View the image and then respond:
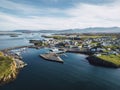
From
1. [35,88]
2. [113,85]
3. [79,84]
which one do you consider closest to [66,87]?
[79,84]

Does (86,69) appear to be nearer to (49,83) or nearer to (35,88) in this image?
(49,83)

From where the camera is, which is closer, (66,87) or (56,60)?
(66,87)

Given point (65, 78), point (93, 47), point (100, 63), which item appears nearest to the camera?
point (65, 78)

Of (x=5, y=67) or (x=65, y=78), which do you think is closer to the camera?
(x=65, y=78)

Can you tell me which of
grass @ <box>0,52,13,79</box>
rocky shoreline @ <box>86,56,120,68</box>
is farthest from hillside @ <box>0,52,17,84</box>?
rocky shoreline @ <box>86,56,120,68</box>

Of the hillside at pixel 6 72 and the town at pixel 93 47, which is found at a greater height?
the hillside at pixel 6 72

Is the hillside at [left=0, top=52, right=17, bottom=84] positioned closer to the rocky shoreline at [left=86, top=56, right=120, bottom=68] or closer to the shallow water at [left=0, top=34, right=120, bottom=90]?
the shallow water at [left=0, top=34, right=120, bottom=90]

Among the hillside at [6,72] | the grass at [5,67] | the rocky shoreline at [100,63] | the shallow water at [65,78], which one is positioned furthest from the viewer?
the rocky shoreline at [100,63]

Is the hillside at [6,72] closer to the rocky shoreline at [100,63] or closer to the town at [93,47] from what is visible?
the rocky shoreline at [100,63]

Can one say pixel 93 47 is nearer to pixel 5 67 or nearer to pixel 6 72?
pixel 5 67

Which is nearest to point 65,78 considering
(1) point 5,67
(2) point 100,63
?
(1) point 5,67

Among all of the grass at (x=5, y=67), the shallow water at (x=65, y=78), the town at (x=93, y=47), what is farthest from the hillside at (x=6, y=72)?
the town at (x=93, y=47)
